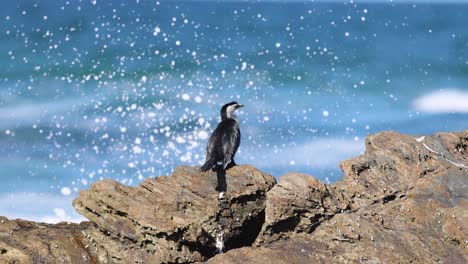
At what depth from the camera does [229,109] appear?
21.6 meters

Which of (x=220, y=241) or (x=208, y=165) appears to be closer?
(x=220, y=241)

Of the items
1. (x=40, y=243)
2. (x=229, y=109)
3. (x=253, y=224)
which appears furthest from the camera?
(x=229, y=109)

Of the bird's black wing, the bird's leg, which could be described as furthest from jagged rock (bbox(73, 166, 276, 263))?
the bird's black wing

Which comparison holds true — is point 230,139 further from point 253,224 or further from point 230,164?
point 253,224

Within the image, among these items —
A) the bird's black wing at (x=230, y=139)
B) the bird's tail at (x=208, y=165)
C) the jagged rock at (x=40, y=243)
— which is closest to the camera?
the jagged rock at (x=40, y=243)

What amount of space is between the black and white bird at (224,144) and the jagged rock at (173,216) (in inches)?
40.6

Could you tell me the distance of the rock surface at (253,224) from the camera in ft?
51.2

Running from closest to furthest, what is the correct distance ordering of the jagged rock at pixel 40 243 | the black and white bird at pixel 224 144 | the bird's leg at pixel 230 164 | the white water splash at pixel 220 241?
the jagged rock at pixel 40 243 < the white water splash at pixel 220 241 < the bird's leg at pixel 230 164 < the black and white bird at pixel 224 144

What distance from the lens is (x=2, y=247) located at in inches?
605

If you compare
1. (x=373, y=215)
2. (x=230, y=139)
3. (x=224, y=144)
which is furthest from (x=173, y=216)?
(x=373, y=215)

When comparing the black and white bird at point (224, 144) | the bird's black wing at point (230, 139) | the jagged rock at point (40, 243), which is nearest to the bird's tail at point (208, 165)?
the black and white bird at point (224, 144)

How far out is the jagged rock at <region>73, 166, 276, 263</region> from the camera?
617 inches

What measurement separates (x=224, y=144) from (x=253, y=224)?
2969 millimetres

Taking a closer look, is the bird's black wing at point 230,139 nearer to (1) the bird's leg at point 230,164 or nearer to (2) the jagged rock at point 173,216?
(1) the bird's leg at point 230,164
